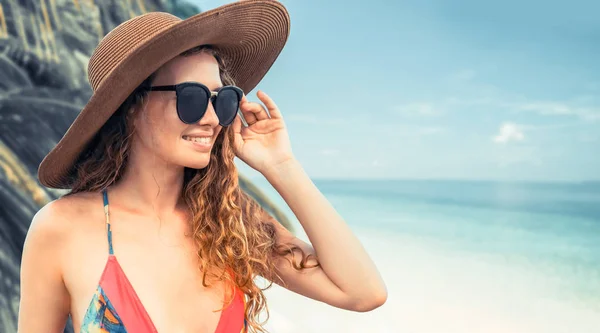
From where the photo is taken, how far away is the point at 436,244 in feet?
35.4

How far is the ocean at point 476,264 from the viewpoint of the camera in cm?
806

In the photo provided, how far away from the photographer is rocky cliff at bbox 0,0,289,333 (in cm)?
365

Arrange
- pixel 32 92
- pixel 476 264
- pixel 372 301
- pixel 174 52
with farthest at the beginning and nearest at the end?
pixel 476 264
pixel 32 92
pixel 372 301
pixel 174 52

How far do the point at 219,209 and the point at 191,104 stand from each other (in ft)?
1.17

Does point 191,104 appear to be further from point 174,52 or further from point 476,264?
point 476,264

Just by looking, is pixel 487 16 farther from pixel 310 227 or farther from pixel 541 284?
pixel 310 227

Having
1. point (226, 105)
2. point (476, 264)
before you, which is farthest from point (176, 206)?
point (476, 264)

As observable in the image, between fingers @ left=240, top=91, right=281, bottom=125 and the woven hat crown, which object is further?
fingers @ left=240, top=91, right=281, bottom=125

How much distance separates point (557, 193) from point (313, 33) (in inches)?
238

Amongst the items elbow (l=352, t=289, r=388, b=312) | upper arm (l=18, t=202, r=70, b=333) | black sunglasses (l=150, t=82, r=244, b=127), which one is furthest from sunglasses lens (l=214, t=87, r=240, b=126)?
elbow (l=352, t=289, r=388, b=312)

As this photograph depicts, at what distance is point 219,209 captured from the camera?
5.42 feet

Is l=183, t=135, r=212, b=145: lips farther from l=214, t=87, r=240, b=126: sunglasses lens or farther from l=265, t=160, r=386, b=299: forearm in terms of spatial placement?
l=265, t=160, r=386, b=299: forearm

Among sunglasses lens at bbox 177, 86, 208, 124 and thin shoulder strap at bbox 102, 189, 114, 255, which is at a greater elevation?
sunglasses lens at bbox 177, 86, 208, 124

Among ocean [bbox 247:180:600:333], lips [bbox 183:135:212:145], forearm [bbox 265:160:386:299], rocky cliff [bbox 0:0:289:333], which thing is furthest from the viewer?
ocean [bbox 247:180:600:333]
